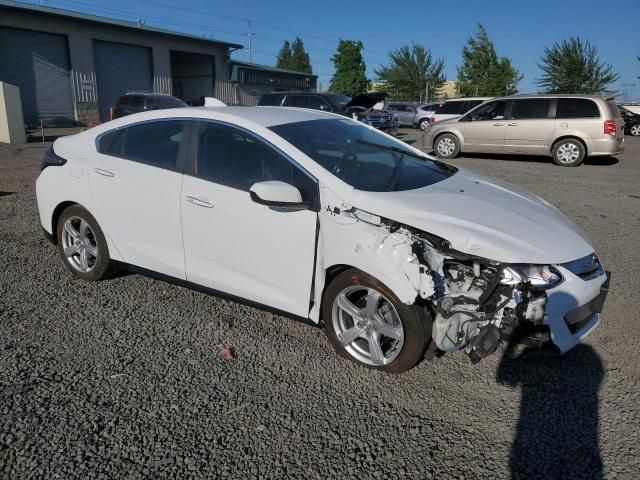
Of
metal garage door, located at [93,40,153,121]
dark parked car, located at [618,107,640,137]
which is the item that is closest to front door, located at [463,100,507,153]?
dark parked car, located at [618,107,640,137]

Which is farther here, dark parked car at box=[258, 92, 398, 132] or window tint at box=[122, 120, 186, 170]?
dark parked car at box=[258, 92, 398, 132]

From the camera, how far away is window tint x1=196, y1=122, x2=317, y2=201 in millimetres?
3352

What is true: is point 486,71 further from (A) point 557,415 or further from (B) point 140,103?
(A) point 557,415

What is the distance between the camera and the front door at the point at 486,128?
544 inches

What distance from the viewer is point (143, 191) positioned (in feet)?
12.6

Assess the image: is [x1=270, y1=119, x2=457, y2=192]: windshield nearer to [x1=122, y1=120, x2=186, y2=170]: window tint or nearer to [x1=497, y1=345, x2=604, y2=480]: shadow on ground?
[x1=122, y1=120, x2=186, y2=170]: window tint

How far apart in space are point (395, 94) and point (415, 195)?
5747 centimetres

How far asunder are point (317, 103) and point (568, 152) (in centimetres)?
750

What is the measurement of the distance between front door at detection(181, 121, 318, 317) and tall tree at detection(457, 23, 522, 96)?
4861 centimetres

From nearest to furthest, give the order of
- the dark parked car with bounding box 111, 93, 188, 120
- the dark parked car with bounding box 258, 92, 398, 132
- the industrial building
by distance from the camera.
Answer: the dark parked car with bounding box 258, 92, 398, 132 → the dark parked car with bounding box 111, 93, 188, 120 → the industrial building

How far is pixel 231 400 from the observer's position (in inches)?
114

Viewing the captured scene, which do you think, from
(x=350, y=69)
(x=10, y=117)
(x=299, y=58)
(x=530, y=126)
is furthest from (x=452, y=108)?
(x=299, y=58)

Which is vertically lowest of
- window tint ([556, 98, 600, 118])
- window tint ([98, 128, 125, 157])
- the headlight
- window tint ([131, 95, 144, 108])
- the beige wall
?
the beige wall

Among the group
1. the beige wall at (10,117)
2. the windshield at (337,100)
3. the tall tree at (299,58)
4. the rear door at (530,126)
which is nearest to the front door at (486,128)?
the rear door at (530,126)
